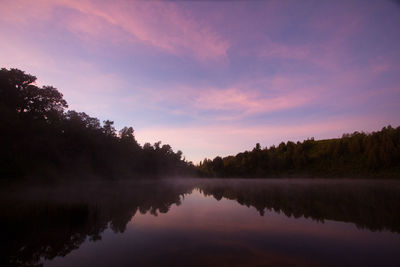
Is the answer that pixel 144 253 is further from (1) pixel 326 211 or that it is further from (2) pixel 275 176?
(2) pixel 275 176

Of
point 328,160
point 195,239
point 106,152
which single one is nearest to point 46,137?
point 106,152

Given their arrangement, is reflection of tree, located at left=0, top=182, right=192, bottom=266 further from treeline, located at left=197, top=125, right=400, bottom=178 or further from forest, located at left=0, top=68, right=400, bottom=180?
treeline, located at left=197, top=125, right=400, bottom=178

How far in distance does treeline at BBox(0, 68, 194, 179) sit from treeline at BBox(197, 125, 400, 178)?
85.3 metres

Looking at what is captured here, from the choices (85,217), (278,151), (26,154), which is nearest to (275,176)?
(278,151)

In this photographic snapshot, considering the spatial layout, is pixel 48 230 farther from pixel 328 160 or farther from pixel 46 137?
pixel 328 160

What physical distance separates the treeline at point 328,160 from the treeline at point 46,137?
8526 centimetres

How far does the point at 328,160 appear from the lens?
423 ft

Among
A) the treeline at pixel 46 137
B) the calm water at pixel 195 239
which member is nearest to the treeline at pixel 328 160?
the treeline at pixel 46 137

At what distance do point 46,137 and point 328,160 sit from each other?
128109mm

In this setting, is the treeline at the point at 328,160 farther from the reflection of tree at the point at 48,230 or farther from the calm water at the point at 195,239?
the reflection of tree at the point at 48,230

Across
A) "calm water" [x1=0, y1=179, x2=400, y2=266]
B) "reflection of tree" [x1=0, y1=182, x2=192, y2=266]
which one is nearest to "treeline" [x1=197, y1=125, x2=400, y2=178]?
"calm water" [x1=0, y1=179, x2=400, y2=266]

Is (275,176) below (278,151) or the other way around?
below

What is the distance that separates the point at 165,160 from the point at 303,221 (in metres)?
112

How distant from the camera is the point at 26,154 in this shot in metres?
42.8
